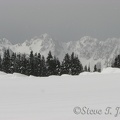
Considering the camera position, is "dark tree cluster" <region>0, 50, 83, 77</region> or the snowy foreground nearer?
the snowy foreground

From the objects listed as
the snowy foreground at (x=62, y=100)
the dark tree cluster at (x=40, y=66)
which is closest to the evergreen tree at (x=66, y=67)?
the dark tree cluster at (x=40, y=66)

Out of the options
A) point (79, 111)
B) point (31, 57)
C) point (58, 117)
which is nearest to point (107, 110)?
point (79, 111)

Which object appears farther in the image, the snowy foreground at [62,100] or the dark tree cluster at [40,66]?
the dark tree cluster at [40,66]

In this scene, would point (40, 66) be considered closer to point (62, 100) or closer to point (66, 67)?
point (66, 67)

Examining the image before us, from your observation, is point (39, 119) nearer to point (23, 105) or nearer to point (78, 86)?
point (23, 105)

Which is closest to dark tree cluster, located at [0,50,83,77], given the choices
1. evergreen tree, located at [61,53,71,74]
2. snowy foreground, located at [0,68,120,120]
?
evergreen tree, located at [61,53,71,74]

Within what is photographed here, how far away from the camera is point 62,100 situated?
949cm

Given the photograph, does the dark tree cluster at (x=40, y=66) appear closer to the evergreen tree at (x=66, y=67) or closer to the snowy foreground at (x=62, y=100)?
the evergreen tree at (x=66, y=67)

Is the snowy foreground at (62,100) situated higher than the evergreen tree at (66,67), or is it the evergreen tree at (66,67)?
the evergreen tree at (66,67)

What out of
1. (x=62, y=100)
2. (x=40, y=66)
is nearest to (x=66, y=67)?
(x=40, y=66)

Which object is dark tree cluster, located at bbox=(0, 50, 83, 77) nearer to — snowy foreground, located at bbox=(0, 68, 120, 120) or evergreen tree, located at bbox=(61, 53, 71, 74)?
evergreen tree, located at bbox=(61, 53, 71, 74)

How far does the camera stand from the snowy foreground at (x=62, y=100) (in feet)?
26.5

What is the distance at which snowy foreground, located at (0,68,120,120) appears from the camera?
318 inches

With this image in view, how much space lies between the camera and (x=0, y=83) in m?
13.5
